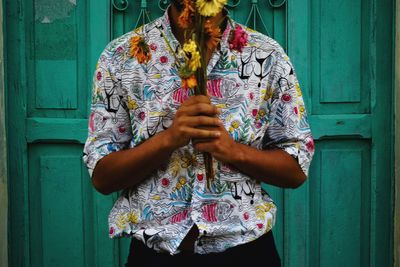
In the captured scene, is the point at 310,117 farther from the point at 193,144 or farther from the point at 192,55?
the point at 192,55

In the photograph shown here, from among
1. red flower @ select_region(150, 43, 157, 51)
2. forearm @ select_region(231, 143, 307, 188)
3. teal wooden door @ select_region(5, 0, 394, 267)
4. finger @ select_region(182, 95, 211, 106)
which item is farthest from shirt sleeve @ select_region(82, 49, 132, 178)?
teal wooden door @ select_region(5, 0, 394, 267)

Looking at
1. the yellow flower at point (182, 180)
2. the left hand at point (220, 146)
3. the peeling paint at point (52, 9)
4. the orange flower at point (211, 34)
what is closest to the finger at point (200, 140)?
the left hand at point (220, 146)

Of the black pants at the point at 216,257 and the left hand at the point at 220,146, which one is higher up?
the left hand at the point at 220,146

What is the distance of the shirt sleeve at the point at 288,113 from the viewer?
1854mm

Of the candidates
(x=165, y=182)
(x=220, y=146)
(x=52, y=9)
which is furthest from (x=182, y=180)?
(x=52, y=9)

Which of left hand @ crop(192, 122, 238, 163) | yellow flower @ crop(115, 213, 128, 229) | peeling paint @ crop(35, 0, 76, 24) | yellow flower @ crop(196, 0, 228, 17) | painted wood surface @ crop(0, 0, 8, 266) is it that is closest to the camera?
yellow flower @ crop(196, 0, 228, 17)

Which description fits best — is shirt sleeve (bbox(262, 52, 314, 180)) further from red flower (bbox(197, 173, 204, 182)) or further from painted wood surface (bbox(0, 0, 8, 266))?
painted wood surface (bbox(0, 0, 8, 266))

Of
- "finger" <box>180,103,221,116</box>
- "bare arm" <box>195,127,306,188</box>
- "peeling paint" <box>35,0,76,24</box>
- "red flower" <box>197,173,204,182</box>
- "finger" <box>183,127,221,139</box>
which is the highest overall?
"peeling paint" <box>35,0,76,24</box>

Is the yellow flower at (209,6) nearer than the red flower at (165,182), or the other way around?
the yellow flower at (209,6)

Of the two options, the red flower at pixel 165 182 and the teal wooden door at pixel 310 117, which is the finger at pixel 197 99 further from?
the teal wooden door at pixel 310 117

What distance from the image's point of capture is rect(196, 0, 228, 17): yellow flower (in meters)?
1.61

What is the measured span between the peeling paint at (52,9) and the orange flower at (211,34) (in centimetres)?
200

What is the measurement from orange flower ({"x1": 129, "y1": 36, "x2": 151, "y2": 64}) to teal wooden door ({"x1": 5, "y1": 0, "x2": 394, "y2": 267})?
1.74 meters

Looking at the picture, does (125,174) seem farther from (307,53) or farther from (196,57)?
(307,53)
